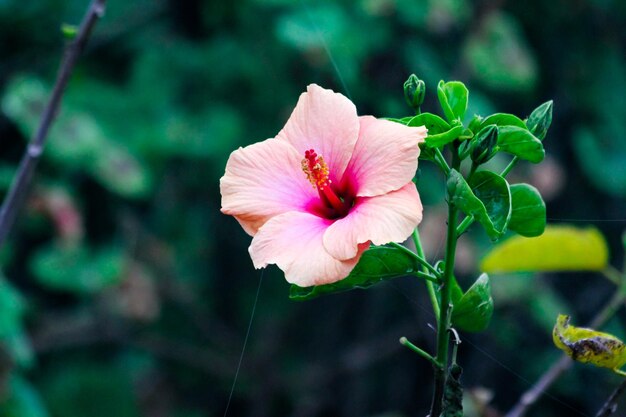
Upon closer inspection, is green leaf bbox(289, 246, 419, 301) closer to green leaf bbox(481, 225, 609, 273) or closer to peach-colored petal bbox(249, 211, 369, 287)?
peach-colored petal bbox(249, 211, 369, 287)

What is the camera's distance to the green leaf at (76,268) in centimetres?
189

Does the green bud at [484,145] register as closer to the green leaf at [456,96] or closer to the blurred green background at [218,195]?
the green leaf at [456,96]

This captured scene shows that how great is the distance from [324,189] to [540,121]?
0.56ft

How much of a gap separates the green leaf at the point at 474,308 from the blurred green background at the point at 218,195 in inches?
46.5

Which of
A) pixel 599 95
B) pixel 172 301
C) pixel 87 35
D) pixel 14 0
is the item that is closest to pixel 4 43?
pixel 14 0

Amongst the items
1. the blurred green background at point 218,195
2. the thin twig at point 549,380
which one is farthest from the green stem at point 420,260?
the blurred green background at point 218,195

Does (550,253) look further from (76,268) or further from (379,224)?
(76,268)

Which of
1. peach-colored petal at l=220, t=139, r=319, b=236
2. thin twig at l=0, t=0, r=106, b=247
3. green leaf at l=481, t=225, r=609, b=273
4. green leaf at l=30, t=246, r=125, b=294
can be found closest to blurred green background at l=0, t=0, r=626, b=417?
green leaf at l=30, t=246, r=125, b=294

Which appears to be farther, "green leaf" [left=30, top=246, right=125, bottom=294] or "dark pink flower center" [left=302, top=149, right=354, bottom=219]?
"green leaf" [left=30, top=246, right=125, bottom=294]

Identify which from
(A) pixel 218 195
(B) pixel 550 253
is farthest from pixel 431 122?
(A) pixel 218 195

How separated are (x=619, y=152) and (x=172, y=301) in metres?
1.48

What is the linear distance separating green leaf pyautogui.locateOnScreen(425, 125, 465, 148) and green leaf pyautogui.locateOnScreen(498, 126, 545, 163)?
0.03 m

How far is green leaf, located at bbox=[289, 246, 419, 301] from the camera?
0.56 m

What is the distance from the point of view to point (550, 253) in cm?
87
